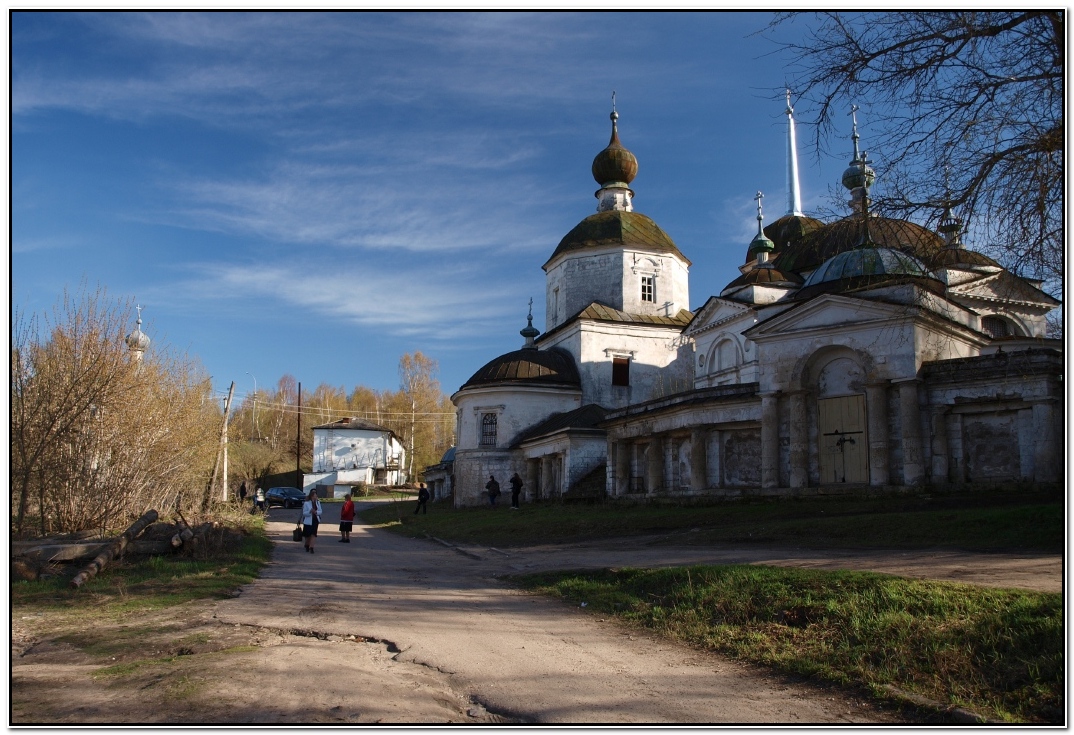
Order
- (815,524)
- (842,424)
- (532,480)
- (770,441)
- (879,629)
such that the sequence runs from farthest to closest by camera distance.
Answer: (532,480), (770,441), (842,424), (815,524), (879,629)

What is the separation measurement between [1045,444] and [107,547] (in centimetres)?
1857

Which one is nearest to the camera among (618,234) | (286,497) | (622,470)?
(622,470)

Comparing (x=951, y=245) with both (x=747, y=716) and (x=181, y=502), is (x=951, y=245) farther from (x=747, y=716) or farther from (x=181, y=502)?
(x=181, y=502)

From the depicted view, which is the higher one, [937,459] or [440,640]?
[937,459]

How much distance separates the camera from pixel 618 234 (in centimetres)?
4081

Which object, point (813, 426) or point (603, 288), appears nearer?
point (813, 426)

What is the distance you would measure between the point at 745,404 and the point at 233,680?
61.8 ft

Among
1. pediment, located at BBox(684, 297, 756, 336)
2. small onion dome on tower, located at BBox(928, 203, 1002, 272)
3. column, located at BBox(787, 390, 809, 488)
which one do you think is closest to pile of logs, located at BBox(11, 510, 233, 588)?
small onion dome on tower, located at BBox(928, 203, 1002, 272)

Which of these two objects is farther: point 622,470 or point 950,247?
point 622,470

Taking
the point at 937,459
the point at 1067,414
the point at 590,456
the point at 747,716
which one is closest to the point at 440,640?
the point at 747,716

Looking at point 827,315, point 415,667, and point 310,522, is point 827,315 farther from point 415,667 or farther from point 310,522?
point 415,667

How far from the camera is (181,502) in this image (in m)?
21.5

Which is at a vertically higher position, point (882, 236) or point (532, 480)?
point (882, 236)

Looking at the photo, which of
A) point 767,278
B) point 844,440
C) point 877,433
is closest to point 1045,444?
point 877,433
